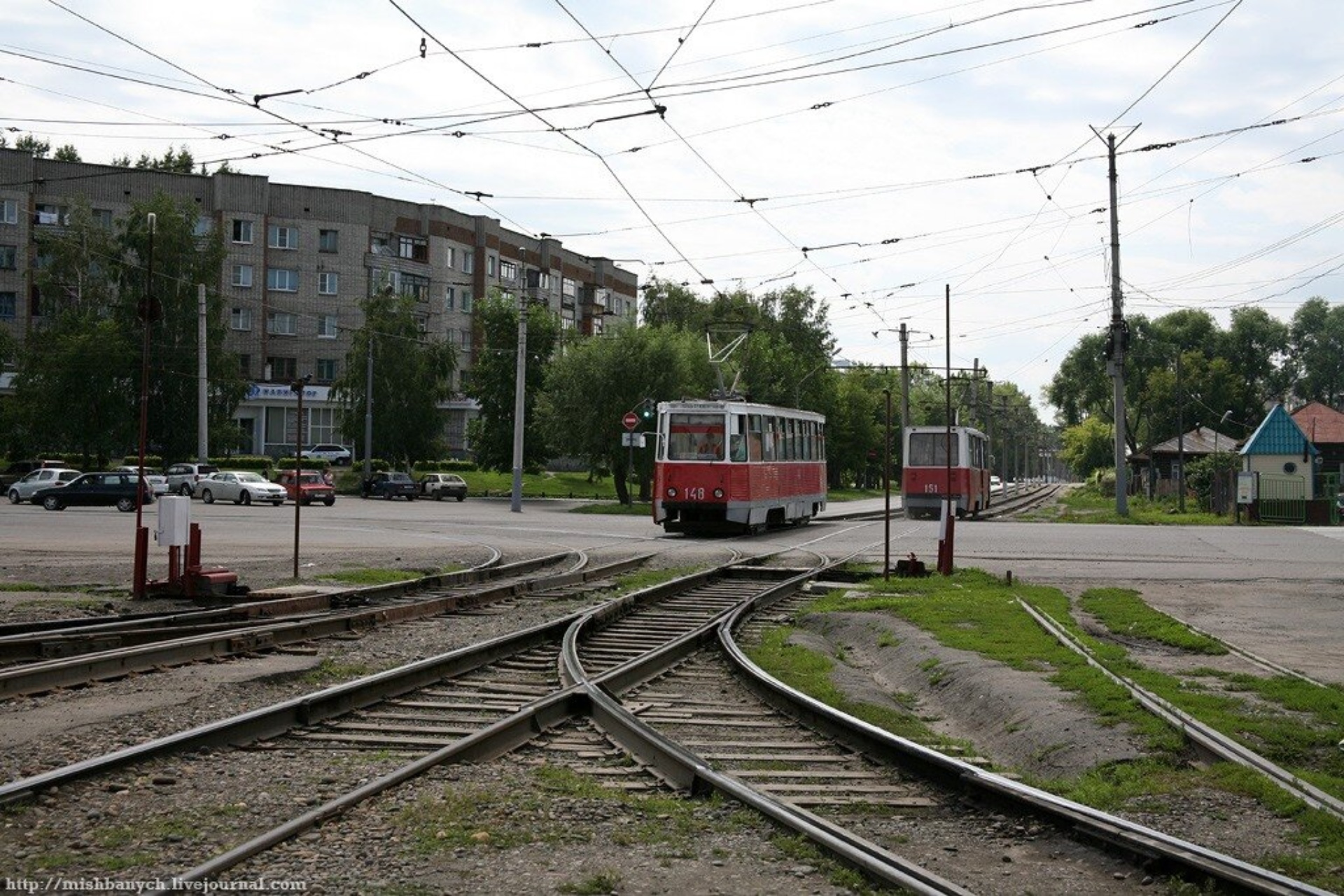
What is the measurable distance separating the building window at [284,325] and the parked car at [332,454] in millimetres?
7068

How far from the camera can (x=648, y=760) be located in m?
7.89

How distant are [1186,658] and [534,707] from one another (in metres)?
6.91

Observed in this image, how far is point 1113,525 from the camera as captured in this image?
44156mm

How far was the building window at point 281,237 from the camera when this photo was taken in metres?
82.4

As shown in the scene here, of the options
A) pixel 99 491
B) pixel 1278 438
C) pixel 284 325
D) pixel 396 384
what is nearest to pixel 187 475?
pixel 99 491

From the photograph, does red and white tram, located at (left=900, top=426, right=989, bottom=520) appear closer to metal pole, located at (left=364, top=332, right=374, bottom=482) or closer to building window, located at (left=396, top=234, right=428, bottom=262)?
metal pole, located at (left=364, top=332, right=374, bottom=482)

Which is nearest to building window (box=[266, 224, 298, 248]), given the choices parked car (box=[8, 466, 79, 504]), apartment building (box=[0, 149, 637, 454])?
apartment building (box=[0, 149, 637, 454])

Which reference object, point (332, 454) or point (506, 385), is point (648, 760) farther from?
point (332, 454)

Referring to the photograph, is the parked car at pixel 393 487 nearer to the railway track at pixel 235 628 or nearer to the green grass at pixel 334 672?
the railway track at pixel 235 628

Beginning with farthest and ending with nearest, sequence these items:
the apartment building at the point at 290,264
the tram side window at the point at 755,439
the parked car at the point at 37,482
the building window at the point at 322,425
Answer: the building window at the point at 322,425 → the apartment building at the point at 290,264 → the parked car at the point at 37,482 → the tram side window at the point at 755,439

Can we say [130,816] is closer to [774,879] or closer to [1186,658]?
[774,879]

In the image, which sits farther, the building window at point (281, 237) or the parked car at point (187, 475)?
the building window at point (281, 237)

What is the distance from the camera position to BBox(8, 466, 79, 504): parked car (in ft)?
164

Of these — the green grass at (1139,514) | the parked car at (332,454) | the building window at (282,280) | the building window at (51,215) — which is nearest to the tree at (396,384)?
the parked car at (332,454)
